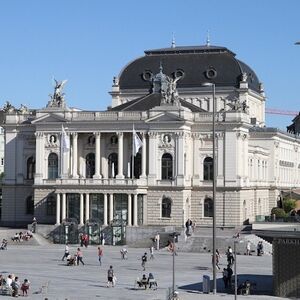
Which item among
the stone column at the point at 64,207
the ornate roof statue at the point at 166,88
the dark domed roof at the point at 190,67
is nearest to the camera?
the stone column at the point at 64,207

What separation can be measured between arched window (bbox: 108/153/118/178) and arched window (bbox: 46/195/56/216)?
6715mm

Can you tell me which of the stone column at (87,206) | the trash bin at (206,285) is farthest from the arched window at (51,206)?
the trash bin at (206,285)

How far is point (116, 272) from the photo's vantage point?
6769cm

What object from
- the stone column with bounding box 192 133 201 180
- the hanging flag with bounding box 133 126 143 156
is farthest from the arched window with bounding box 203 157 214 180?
the hanging flag with bounding box 133 126 143 156

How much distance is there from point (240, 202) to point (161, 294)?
4415 centimetres

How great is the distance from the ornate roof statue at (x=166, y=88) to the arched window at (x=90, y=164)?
33.9 feet

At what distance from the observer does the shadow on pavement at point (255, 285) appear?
55.7 meters

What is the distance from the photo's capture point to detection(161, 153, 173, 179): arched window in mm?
98625

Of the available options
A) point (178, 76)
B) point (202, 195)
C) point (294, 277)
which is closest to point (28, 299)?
point (294, 277)

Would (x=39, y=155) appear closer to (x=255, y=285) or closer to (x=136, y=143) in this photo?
(x=136, y=143)

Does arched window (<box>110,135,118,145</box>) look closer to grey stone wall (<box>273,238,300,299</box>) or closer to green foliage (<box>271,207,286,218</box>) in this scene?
green foliage (<box>271,207,286,218</box>)

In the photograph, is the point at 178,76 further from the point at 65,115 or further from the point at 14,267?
the point at 14,267

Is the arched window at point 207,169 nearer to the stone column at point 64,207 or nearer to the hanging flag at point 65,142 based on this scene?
the hanging flag at point 65,142

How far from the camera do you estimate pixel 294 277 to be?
5150cm
